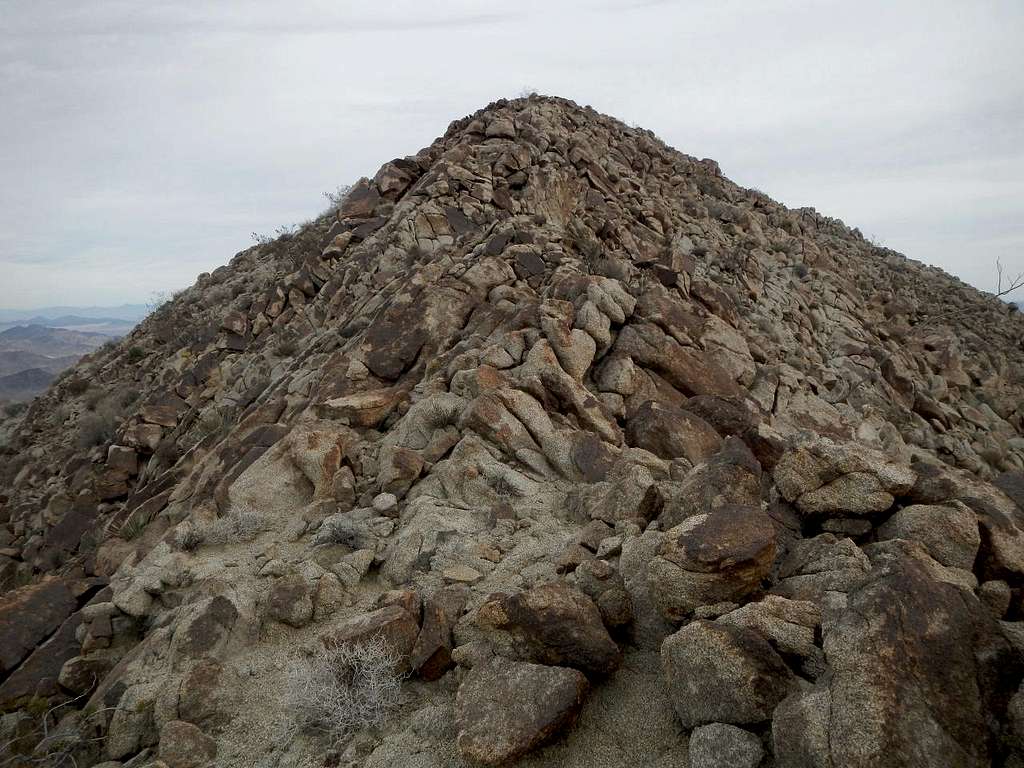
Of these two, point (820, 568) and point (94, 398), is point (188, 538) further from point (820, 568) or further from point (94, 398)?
point (94, 398)

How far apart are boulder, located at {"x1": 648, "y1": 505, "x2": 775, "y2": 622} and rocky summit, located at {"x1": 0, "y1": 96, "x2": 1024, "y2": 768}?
3 centimetres

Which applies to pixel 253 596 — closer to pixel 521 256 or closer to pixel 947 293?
pixel 521 256

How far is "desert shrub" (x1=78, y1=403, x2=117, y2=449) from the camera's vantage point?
17.8m

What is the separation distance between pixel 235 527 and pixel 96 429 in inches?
522

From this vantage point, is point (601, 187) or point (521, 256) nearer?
point (521, 256)

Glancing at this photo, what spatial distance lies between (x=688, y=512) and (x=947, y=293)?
31121 millimetres

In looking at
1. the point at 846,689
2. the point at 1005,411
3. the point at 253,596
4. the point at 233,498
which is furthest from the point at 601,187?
the point at 846,689

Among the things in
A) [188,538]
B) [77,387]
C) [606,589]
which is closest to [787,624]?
[606,589]

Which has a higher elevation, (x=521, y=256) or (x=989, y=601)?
(x=521, y=256)

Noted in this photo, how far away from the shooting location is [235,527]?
8.25 m

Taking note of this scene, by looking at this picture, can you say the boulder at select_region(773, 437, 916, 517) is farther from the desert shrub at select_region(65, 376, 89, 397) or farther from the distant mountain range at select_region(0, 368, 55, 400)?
the distant mountain range at select_region(0, 368, 55, 400)

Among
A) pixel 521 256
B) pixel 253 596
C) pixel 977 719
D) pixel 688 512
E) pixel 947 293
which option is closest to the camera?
pixel 977 719

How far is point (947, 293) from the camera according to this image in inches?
1131

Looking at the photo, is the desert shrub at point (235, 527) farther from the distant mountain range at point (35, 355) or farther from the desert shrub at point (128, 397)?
the distant mountain range at point (35, 355)
